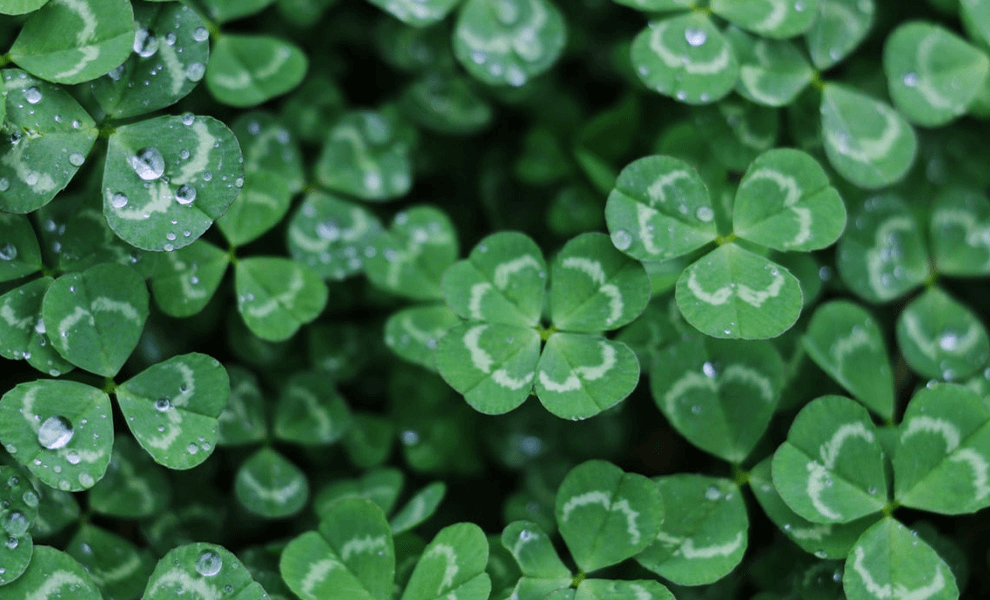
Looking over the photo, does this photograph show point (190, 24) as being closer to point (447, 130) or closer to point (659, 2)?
point (447, 130)

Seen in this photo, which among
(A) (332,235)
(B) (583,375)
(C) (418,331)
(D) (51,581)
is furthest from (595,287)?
(D) (51,581)

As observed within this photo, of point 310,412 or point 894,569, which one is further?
point 310,412

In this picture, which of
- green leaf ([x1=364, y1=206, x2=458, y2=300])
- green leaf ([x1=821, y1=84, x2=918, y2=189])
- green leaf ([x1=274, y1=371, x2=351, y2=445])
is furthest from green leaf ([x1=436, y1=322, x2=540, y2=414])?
green leaf ([x1=821, y1=84, x2=918, y2=189])

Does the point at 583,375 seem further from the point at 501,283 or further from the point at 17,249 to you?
the point at 17,249

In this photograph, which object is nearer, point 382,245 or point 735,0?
point 735,0

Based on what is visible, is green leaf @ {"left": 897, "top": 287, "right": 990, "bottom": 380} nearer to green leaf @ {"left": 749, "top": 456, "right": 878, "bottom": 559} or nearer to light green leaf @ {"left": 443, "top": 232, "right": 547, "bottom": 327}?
green leaf @ {"left": 749, "top": 456, "right": 878, "bottom": 559}

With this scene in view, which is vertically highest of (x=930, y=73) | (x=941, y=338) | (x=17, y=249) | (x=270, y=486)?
(x=930, y=73)

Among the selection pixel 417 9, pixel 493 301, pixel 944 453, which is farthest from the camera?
pixel 417 9

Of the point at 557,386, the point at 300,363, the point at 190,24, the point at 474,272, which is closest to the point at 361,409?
the point at 300,363
